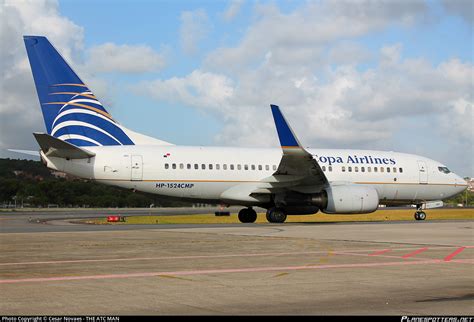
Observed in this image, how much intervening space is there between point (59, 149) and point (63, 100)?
3.08 metres

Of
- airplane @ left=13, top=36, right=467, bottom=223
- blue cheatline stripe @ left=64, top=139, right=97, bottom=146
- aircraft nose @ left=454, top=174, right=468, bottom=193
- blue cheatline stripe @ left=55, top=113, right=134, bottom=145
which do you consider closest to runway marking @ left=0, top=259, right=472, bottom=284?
airplane @ left=13, top=36, right=467, bottom=223

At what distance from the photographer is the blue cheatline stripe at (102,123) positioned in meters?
30.5

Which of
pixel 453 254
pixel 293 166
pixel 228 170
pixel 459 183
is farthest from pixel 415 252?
pixel 459 183

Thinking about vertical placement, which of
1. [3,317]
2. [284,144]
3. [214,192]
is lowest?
[3,317]

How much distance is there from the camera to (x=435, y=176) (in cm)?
3828

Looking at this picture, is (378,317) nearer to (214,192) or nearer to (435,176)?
(214,192)

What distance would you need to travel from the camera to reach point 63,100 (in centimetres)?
3047

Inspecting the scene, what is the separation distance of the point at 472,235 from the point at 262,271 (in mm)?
12953

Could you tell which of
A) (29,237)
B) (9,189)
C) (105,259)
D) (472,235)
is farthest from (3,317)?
(9,189)

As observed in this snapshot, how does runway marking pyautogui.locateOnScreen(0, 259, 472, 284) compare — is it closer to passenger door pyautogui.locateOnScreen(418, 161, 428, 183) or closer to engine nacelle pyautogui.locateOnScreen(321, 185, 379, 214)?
engine nacelle pyautogui.locateOnScreen(321, 185, 379, 214)

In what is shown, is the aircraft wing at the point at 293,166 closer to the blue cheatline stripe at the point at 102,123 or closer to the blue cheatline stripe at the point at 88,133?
the blue cheatline stripe at the point at 102,123

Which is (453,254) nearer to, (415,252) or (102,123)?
(415,252)

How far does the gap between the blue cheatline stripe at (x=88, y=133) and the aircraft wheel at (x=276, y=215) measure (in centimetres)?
851

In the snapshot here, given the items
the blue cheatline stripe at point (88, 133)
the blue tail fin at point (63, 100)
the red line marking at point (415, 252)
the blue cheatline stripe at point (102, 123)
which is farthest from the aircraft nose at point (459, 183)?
the red line marking at point (415, 252)
